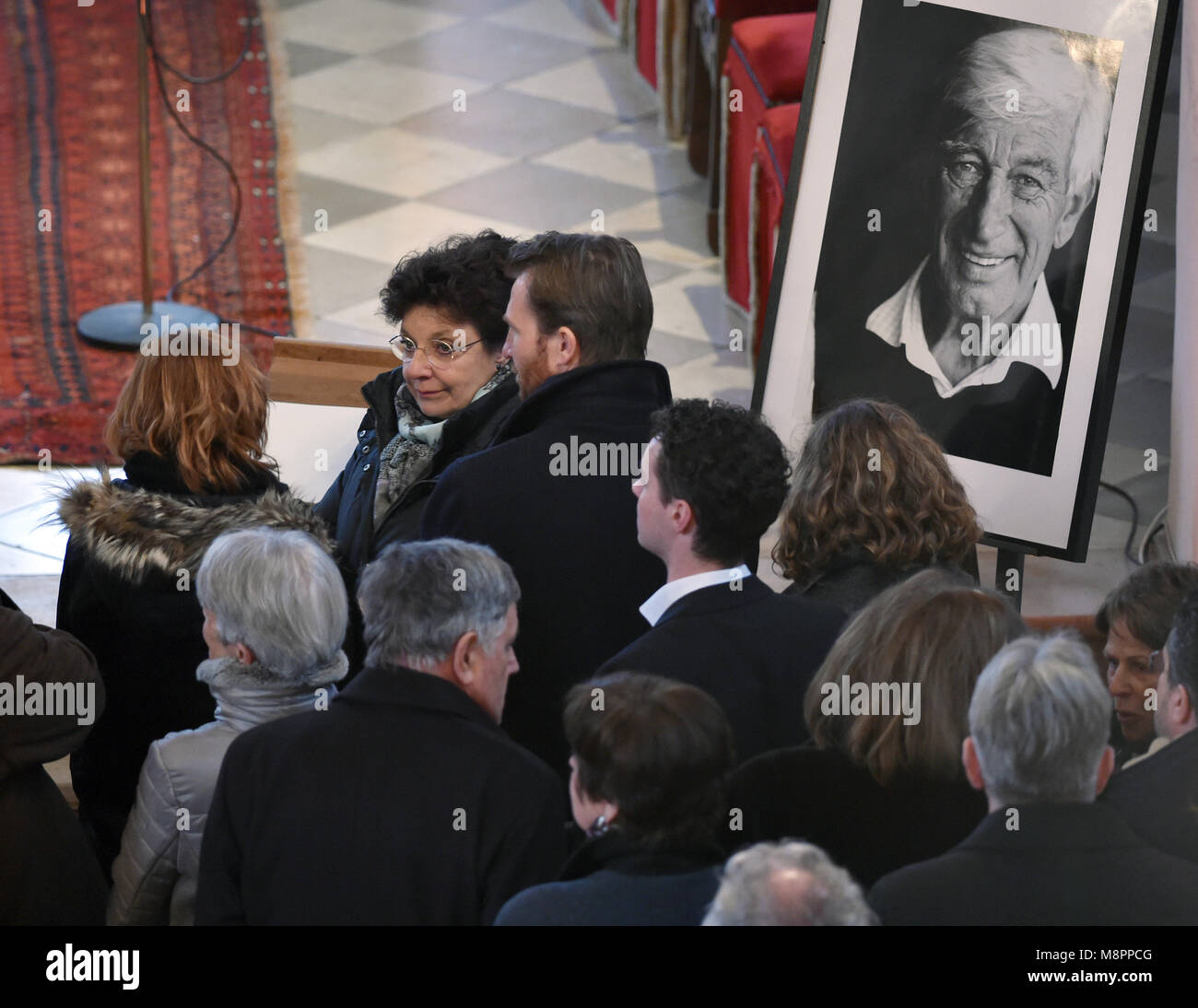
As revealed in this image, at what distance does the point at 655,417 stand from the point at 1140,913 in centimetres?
108

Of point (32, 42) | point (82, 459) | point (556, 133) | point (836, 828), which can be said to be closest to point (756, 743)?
point (836, 828)

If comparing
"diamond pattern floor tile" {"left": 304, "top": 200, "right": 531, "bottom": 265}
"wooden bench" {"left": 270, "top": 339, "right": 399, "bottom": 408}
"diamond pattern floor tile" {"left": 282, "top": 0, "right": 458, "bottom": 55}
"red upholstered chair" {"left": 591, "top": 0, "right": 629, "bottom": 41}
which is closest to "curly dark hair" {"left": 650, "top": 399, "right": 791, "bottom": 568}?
"wooden bench" {"left": 270, "top": 339, "right": 399, "bottom": 408}

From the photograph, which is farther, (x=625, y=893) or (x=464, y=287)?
(x=464, y=287)

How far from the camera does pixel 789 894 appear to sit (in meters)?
1.92

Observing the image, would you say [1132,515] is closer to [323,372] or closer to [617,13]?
[323,372]

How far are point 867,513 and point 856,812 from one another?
728 millimetres

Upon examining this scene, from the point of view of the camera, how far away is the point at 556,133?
8.33 meters

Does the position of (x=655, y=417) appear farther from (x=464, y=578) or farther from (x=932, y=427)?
(x=932, y=427)

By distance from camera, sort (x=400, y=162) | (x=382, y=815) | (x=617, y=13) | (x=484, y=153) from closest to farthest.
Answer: (x=382, y=815) < (x=400, y=162) < (x=484, y=153) < (x=617, y=13)

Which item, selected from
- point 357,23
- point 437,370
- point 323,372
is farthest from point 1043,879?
point 357,23

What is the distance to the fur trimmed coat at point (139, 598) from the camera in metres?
2.92

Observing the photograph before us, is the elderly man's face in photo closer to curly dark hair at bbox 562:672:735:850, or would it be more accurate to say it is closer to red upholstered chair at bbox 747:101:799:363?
red upholstered chair at bbox 747:101:799:363

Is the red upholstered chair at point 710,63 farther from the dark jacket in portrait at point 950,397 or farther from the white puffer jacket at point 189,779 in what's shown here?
the white puffer jacket at point 189,779

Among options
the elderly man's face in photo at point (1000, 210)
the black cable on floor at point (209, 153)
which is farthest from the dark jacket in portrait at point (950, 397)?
the black cable on floor at point (209, 153)
